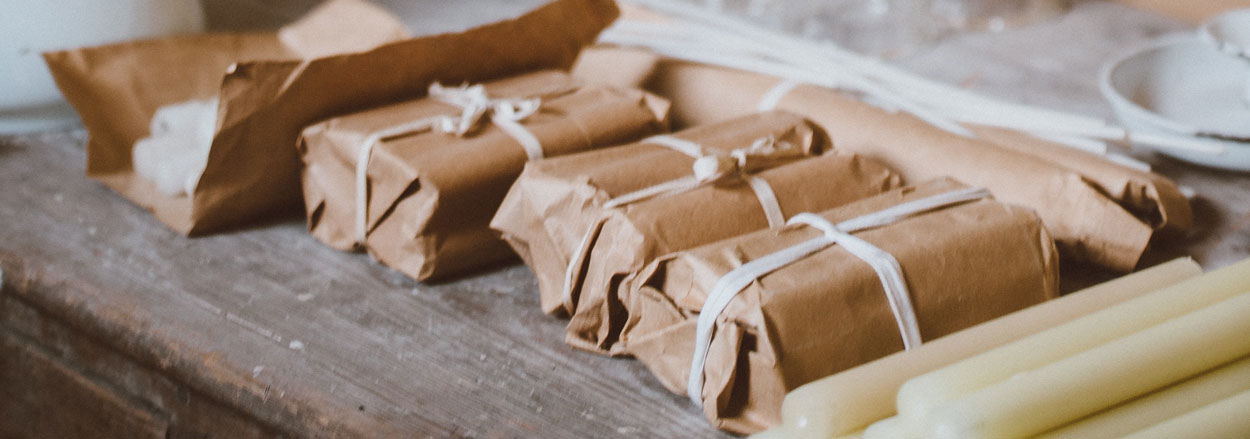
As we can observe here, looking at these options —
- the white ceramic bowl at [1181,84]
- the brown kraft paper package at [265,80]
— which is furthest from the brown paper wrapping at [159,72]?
the white ceramic bowl at [1181,84]

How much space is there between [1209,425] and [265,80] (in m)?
0.82

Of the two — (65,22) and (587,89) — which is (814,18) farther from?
(65,22)

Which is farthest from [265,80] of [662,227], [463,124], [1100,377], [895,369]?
[1100,377]

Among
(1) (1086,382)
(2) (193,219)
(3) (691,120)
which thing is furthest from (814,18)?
(1) (1086,382)

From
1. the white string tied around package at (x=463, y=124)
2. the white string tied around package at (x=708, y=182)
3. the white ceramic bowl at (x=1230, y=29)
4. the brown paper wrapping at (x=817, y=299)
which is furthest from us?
the white ceramic bowl at (x=1230, y=29)

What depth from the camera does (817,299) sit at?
28.0 inches

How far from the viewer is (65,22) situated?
3.78 ft

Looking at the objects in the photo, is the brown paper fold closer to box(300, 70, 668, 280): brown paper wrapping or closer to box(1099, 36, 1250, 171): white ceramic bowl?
box(300, 70, 668, 280): brown paper wrapping

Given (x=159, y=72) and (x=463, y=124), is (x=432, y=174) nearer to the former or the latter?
(x=463, y=124)

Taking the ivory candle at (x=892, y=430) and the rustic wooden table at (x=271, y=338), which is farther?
the rustic wooden table at (x=271, y=338)

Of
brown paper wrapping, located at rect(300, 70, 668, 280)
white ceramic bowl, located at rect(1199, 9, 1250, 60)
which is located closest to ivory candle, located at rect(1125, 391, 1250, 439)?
brown paper wrapping, located at rect(300, 70, 668, 280)

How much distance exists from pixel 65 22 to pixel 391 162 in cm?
52

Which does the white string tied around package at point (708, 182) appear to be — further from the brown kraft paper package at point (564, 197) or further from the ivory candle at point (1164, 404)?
the ivory candle at point (1164, 404)

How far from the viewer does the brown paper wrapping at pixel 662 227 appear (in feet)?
2.63
